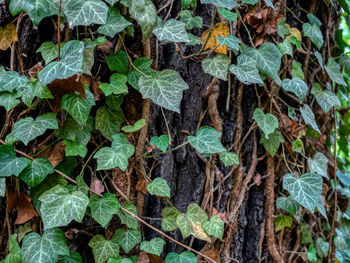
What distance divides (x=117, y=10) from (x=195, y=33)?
30 cm

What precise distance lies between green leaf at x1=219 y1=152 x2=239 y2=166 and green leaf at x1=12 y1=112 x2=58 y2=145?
54cm

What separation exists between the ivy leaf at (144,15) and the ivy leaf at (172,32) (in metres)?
0.05

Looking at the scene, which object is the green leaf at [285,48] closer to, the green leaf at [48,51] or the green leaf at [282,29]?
the green leaf at [282,29]

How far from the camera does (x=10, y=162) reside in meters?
0.93

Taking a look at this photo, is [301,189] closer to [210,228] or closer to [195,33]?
[210,228]

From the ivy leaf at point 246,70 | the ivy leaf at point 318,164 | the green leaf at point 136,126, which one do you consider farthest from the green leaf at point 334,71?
the green leaf at point 136,126

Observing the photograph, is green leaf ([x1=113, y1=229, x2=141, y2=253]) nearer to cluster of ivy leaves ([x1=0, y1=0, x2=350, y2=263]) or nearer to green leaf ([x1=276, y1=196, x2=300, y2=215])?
cluster of ivy leaves ([x1=0, y1=0, x2=350, y2=263])

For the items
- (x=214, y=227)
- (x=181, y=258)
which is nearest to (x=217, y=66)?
(x=214, y=227)

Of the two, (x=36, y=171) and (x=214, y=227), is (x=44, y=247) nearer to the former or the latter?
(x=36, y=171)

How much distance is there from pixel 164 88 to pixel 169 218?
1.35 ft

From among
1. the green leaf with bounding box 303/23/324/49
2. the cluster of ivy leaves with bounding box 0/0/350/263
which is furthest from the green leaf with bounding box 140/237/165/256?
the green leaf with bounding box 303/23/324/49

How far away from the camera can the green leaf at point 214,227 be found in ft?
3.40

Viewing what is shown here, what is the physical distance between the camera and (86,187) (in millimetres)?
970

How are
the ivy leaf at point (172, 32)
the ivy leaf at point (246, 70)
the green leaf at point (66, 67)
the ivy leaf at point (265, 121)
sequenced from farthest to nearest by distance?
the ivy leaf at point (265, 121), the ivy leaf at point (246, 70), the ivy leaf at point (172, 32), the green leaf at point (66, 67)
